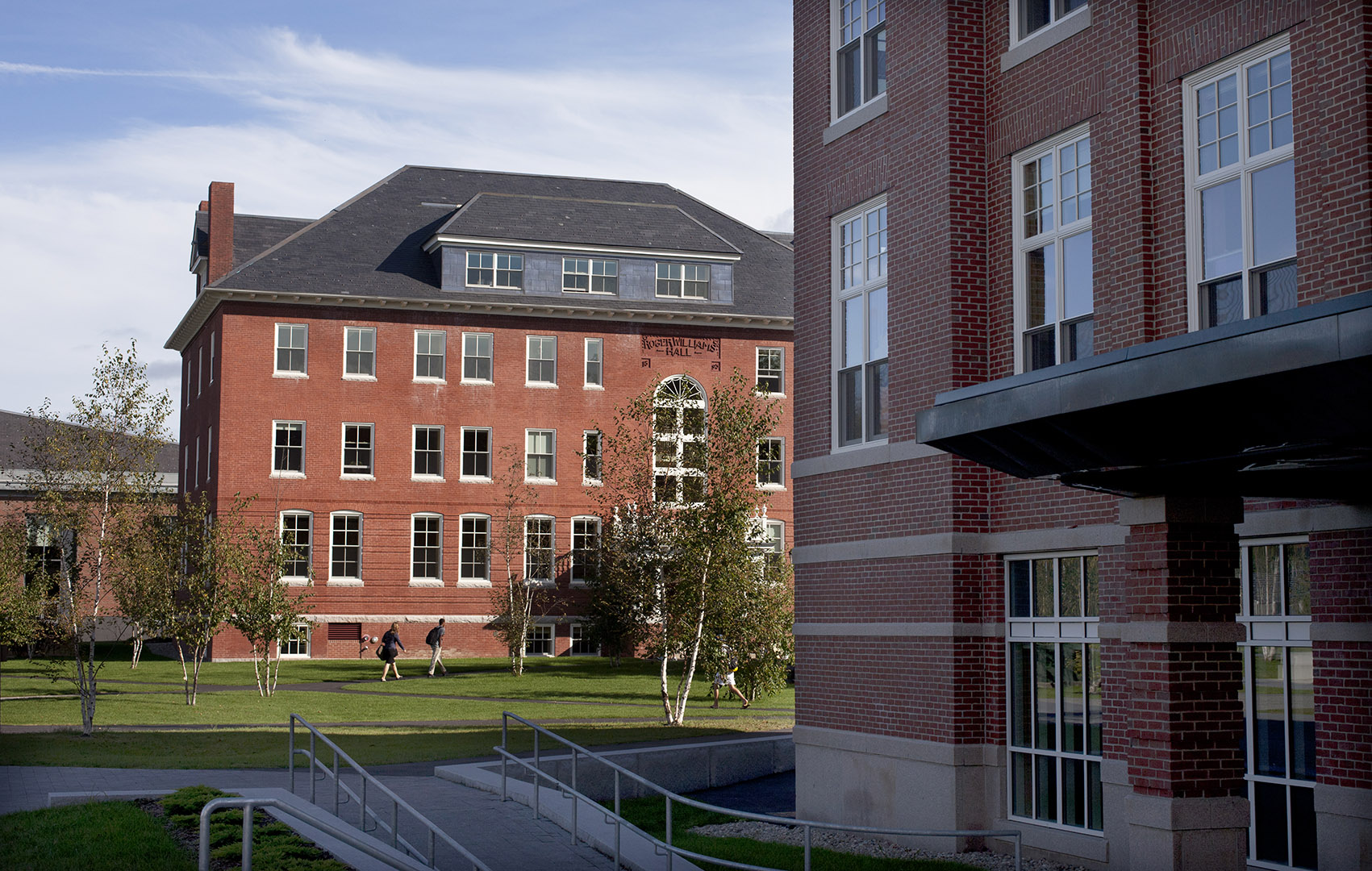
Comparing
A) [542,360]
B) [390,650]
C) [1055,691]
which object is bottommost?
[390,650]

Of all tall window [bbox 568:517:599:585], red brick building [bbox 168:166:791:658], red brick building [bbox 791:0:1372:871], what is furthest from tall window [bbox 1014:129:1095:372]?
tall window [bbox 568:517:599:585]

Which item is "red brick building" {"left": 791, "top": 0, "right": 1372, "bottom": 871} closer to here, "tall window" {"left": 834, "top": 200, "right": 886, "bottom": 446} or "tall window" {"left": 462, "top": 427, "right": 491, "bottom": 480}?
"tall window" {"left": 834, "top": 200, "right": 886, "bottom": 446}

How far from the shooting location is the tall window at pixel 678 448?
28.1 metres

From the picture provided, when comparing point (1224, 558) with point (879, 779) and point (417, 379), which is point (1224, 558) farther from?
point (417, 379)

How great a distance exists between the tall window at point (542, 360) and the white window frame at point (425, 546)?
234 inches

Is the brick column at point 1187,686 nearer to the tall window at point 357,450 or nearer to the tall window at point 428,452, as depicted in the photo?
the tall window at point 428,452

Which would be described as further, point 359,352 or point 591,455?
point 359,352

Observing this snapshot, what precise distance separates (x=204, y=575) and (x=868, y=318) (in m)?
19.5

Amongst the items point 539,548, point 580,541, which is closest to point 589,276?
point 580,541

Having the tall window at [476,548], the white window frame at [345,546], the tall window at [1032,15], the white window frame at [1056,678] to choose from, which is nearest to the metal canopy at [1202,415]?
the white window frame at [1056,678]

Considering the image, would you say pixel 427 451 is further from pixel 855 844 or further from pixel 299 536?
pixel 855 844

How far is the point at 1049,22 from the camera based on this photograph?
1477cm

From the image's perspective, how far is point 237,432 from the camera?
46.1 m

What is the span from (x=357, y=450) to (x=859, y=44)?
33.0 meters
